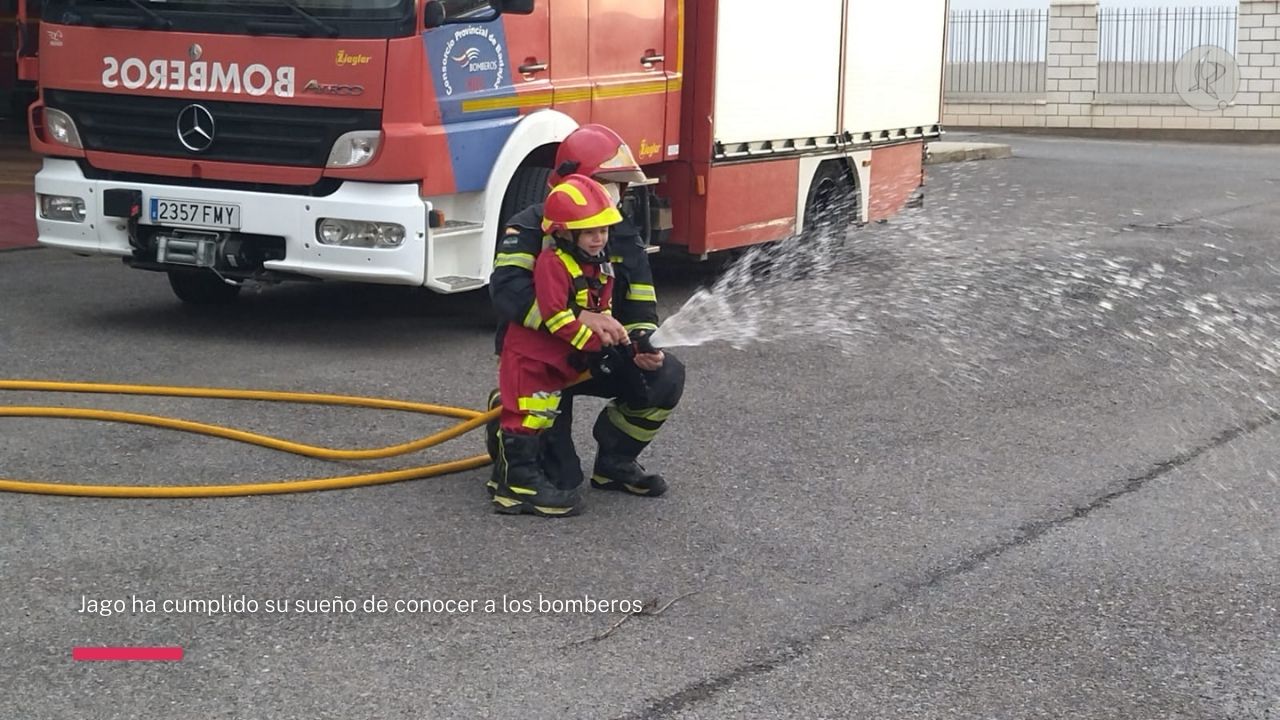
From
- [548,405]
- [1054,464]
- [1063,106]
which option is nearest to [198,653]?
[548,405]

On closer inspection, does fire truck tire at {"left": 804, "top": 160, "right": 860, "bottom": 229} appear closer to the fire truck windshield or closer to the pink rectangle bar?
the fire truck windshield

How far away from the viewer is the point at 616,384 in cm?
616

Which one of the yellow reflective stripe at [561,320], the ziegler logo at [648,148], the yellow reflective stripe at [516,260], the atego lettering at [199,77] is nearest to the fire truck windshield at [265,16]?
the atego lettering at [199,77]

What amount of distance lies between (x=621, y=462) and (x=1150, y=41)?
Result: 96.5 ft

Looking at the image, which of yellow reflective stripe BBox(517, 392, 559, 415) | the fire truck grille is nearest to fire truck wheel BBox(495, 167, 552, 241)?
the fire truck grille

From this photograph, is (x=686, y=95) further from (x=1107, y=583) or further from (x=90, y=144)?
(x=1107, y=583)

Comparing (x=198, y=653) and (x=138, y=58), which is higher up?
(x=138, y=58)

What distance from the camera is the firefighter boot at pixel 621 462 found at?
624 cm

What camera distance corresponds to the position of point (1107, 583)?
540 cm

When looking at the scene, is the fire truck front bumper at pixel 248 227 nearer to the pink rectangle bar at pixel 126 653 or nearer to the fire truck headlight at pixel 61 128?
the fire truck headlight at pixel 61 128

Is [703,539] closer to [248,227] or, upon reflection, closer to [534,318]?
[534,318]

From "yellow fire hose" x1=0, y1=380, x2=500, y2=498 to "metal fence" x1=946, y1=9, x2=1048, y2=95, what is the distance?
1105 inches

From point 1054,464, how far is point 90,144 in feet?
17.3

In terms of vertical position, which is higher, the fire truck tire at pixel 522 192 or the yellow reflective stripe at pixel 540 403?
the fire truck tire at pixel 522 192
